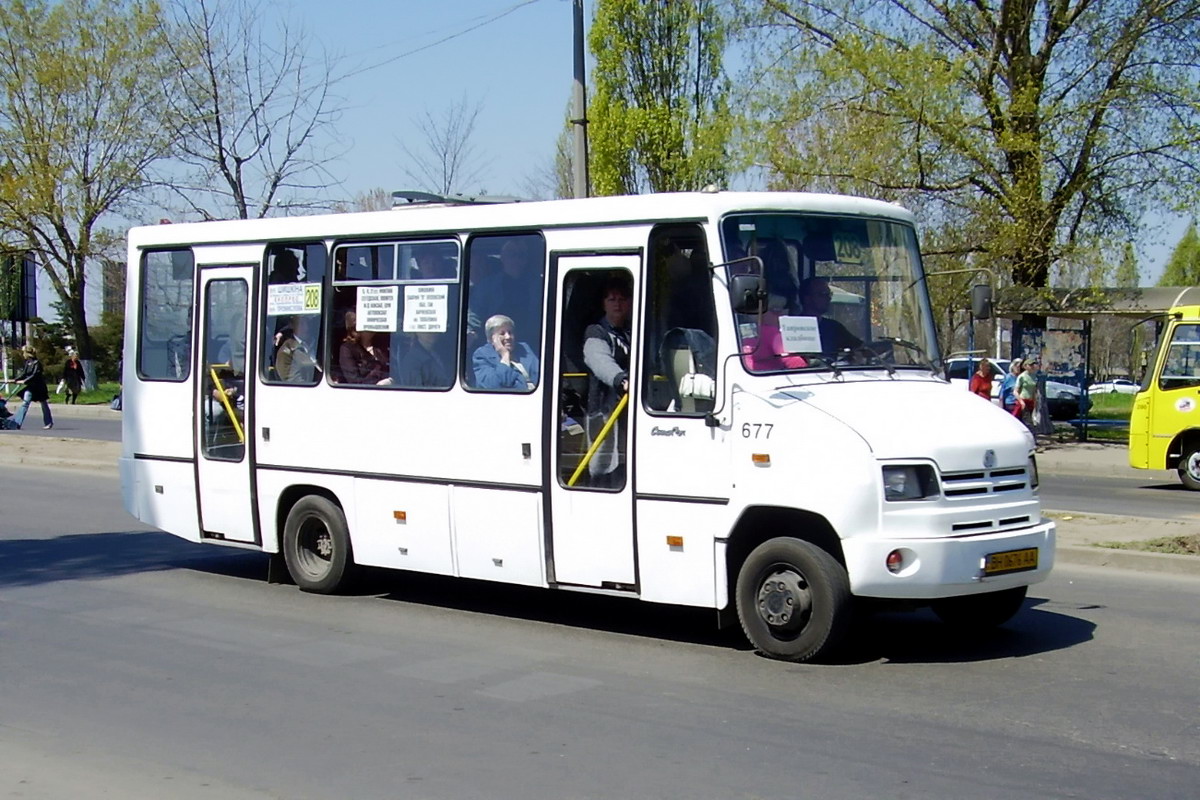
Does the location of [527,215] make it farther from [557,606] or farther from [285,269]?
[557,606]

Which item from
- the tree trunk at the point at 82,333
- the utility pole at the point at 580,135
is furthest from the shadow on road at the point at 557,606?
the tree trunk at the point at 82,333

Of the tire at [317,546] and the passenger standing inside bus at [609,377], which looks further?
the tire at [317,546]

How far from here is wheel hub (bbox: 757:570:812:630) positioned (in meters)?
7.97

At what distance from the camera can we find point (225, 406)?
1130 cm

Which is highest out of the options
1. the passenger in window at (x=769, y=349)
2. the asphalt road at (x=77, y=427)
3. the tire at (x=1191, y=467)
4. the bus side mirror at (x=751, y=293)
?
the bus side mirror at (x=751, y=293)

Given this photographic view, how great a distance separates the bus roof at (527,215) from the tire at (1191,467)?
1228 cm

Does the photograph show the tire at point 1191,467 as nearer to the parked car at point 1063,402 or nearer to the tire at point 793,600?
the tire at point 793,600

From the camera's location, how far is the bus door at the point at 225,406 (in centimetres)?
1118

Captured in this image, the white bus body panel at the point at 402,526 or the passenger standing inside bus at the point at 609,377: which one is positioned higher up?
the passenger standing inside bus at the point at 609,377

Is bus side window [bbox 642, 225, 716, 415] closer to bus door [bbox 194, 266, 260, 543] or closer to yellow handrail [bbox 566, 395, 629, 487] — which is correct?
yellow handrail [bbox 566, 395, 629, 487]

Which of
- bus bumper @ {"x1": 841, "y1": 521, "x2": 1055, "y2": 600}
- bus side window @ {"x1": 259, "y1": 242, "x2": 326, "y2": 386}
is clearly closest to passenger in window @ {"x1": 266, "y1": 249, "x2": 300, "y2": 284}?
bus side window @ {"x1": 259, "y1": 242, "x2": 326, "y2": 386}

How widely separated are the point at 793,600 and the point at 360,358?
4101 mm

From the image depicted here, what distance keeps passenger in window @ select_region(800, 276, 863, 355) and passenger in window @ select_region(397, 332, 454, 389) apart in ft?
8.79

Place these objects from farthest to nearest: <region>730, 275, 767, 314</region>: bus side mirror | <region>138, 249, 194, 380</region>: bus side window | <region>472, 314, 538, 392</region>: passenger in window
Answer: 1. <region>138, 249, 194, 380</region>: bus side window
2. <region>472, 314, 538, 392</region>: passenger in window
3. <region>730, 275, 767, 314</region>: bus side mirror
